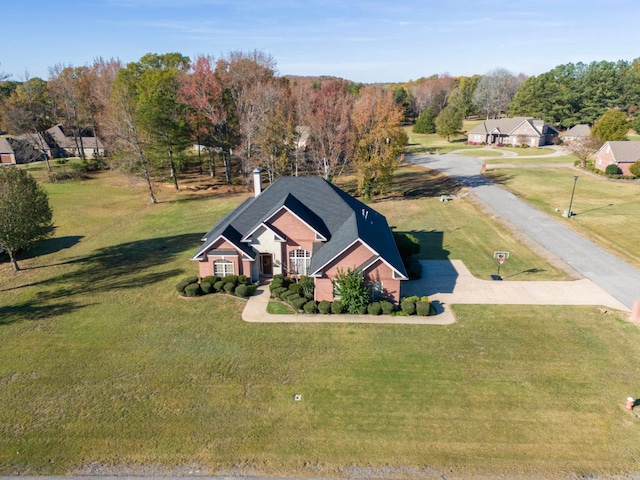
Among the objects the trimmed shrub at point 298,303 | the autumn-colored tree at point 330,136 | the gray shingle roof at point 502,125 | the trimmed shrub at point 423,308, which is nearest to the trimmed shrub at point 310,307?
the trimmed shrub at point 298,303

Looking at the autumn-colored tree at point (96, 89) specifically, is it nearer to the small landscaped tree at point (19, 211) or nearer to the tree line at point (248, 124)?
the tree line at point (248, 124)

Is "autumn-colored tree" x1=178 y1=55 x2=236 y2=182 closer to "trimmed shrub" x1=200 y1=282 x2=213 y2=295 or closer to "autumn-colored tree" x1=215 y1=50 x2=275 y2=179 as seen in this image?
"autumn-colored tree" x1=215 y1=50 x2=275 y2=179

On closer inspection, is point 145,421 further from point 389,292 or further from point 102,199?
point 102,199

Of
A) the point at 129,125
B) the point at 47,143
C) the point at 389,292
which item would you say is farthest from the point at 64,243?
the point at 47,143

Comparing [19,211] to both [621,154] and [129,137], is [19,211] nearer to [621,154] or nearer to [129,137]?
[129,137]

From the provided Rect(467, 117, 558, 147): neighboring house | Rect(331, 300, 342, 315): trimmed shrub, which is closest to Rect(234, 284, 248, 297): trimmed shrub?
Rect(331, 300, 342, 315): trimmed shrub
